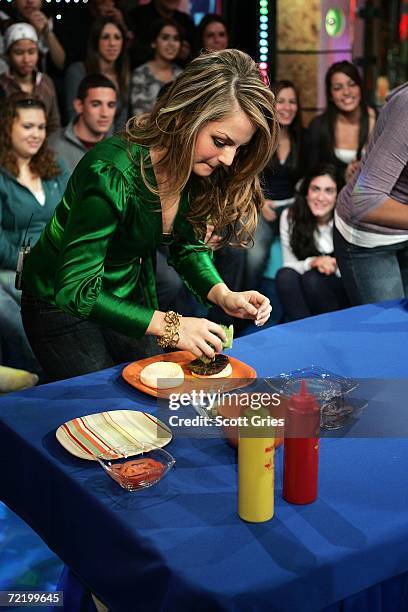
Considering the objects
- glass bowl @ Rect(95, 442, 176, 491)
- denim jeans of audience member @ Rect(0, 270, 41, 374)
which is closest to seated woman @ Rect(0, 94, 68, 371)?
denim jeans of audience member @ Rect(0, 270, 41, 374)

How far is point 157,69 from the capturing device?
476cm

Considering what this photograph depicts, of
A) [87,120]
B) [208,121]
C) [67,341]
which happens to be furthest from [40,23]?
[208,121]

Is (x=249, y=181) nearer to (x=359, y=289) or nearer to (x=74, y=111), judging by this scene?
(x=359, y=289)

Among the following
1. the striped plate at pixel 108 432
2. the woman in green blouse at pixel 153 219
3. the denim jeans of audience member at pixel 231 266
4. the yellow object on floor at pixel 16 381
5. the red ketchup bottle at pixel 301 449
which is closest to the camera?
the red ketchup bottle at pixel 301 449

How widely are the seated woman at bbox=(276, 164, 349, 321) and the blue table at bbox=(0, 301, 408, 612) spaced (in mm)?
2330

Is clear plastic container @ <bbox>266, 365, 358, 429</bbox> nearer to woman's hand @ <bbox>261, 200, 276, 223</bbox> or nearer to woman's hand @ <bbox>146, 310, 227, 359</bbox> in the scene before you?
woman's hand @ <bbox>146, 310, 227, 359</bbox>

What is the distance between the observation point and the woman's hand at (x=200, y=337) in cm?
191

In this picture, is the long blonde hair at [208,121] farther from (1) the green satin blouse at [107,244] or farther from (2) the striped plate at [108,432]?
(2) the striped plate at [108,432]

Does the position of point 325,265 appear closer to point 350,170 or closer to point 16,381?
point 350,170

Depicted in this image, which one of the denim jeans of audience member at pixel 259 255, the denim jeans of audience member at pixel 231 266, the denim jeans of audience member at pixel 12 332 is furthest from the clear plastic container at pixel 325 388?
the denim jeans of audience member at pixel 259 255

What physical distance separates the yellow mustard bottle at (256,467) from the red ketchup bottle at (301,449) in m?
0.06

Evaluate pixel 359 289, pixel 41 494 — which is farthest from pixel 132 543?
pixel 359 289

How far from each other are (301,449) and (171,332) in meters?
0.53

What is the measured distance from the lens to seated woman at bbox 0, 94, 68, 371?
12.2ft
